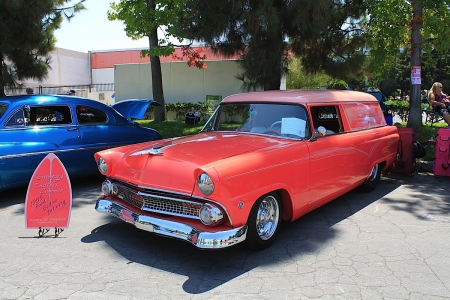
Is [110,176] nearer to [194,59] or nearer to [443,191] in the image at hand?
[443,191]

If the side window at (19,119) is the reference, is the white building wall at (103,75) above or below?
above

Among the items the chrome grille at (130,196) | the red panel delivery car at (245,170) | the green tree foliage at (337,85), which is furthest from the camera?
the green tree foliage at (337,85)

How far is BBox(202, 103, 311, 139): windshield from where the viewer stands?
4.74m

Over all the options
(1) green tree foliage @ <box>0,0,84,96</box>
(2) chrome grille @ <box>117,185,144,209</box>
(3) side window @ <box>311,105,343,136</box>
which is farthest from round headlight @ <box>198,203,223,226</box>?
(1) green tree foliage @ <box>0,0,84,96</box>

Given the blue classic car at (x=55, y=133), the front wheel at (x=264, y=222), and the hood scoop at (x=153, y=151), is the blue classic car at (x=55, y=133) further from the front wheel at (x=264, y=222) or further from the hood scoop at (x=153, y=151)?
the front wheel at (x=264, y=222)

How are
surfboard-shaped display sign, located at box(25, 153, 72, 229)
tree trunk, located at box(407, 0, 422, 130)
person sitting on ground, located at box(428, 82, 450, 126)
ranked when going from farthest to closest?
person sitting on ground, located at box(428, 82, 450, 126) → tree trunk, located at box(407, 0, 422, 130) → surfboard-shaped display sign, located at box(25, 153, 72, 229)

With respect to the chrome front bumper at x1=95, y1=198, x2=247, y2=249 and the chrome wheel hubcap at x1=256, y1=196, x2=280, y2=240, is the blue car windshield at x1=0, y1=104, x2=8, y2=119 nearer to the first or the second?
the chrome front bumper at x1=95, y1=198, x2=247, y2=249

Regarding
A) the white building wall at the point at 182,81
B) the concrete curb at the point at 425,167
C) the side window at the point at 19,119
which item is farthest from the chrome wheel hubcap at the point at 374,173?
the white building wall at the point at 182,81

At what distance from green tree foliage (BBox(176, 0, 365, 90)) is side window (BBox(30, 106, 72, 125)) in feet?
14.5

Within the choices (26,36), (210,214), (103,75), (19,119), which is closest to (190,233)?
(210,214)

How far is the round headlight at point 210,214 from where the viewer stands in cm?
356

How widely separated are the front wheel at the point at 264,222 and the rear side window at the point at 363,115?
208cm

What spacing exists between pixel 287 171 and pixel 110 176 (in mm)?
1921

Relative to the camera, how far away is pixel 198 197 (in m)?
3.63
